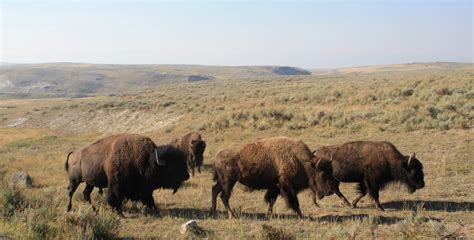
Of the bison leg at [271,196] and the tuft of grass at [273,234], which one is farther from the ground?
the tuft of grass at [273,234]

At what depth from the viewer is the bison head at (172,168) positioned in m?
10.5

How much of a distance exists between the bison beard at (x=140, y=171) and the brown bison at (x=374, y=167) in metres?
4.08

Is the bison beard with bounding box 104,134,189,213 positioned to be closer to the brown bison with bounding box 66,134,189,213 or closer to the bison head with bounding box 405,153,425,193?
the brown bison with bounding box 66,134,189,213

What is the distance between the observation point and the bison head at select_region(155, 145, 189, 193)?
1048cm

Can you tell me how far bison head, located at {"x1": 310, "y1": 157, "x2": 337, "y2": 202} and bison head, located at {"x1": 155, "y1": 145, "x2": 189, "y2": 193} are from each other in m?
2.84

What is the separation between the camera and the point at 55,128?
152 ft

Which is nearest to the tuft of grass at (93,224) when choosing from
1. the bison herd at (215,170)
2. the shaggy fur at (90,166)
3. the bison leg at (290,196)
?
the bison herd at (215,170)

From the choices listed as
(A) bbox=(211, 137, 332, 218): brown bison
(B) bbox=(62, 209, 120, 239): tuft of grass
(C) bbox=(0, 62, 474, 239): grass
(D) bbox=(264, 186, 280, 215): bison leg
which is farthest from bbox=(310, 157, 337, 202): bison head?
(B) bbox=(62, 209, 120, 239): tuft of grass

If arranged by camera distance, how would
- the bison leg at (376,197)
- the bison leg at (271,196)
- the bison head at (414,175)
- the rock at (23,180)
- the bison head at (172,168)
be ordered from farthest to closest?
the rock at (23,180), the bison head at (414,175), the bison leg at (376,197), the bison leg at (271,196), the bison head at (172,168)

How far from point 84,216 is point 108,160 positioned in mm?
2488

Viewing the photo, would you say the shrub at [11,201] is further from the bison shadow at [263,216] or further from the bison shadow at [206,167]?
the bison shadow at [206,167]

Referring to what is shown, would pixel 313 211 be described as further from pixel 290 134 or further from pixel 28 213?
pixel 290 134

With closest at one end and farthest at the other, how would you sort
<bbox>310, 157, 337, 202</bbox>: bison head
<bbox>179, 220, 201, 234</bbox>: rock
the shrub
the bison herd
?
<bbox>179, 220, 201, 234</bbox>: rock
the shrub
<bbox>310, 157, 337, 202</bbox>: bison head
the bison herd

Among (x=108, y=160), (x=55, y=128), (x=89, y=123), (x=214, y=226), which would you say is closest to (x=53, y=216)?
(x=108, y=160)
